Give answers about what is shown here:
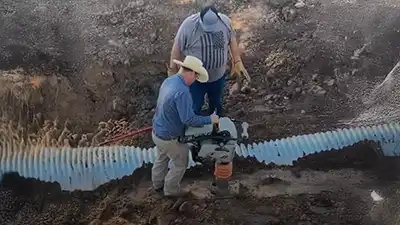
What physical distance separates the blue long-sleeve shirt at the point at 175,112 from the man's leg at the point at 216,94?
85cm

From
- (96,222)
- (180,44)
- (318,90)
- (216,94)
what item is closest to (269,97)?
(318,90)

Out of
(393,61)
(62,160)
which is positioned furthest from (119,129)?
(393,61)

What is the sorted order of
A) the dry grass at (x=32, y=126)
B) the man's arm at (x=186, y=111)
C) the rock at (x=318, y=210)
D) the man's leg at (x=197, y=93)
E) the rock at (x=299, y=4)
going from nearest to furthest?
the man's arm at (x=186, y=111) < the rock at (x=318, y=210) < the man's leg at (x=197, y=93) < the dry grass at (x=32, y=126) < the rock at (x=299, y=4)

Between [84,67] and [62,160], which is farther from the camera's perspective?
[84,67]

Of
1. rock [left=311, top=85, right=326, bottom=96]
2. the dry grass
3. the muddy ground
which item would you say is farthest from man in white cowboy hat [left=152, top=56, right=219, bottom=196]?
rock [left=311, top=85, right=326, bottom=96]

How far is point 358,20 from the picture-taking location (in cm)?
736

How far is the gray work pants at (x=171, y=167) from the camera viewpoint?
16.3ft

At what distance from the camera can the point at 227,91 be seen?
21.5ft

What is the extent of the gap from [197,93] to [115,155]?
36.9 inches

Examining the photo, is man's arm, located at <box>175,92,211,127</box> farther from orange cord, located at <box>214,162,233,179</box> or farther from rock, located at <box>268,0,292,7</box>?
rock, located at <box>268,0,292,7</box>

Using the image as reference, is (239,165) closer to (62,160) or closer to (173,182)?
(173,182)

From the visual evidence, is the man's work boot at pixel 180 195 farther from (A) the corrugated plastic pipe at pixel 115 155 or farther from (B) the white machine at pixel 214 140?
(B) the white machine at pixel 214 140

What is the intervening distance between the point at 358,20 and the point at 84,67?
3.25m

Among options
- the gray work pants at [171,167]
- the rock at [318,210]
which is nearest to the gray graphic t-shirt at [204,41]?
the gray work pants at [171,167]
